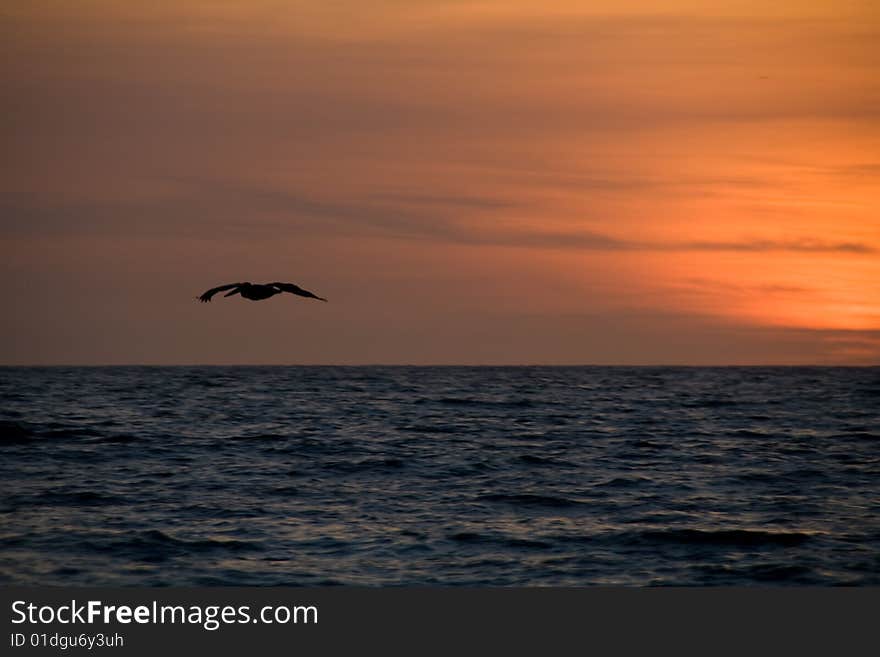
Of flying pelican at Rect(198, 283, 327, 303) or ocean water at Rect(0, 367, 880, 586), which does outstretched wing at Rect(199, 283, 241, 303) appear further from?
ocean water at Rect(0, 367, 880, 586)

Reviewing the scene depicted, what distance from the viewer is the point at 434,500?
1125 inches

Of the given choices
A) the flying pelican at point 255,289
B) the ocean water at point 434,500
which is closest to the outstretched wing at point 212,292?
the flying pelican at point 255,289

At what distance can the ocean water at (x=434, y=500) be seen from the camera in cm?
2161

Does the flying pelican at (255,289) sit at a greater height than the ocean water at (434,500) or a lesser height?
greater

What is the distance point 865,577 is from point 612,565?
4.34 m

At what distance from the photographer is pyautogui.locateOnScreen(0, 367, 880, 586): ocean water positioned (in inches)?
851

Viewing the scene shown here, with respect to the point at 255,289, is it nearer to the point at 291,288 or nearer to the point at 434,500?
the point at 291,288

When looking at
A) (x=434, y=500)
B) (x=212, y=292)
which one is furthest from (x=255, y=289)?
(x=434, y=500)

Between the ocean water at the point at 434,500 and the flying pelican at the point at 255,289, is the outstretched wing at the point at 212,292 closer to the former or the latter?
the flying pelican at the point at 255,289

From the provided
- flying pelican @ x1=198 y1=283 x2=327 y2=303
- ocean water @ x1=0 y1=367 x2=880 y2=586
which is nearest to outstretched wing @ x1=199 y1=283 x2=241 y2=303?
flying pelican @ x1=198 y1=283 x2=327 y2=303

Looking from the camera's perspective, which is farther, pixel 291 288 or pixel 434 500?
pixel 434 500

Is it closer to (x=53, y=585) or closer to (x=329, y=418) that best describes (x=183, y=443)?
(x=329, y=418)

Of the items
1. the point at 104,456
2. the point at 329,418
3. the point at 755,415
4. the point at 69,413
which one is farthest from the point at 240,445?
the point at 755,415

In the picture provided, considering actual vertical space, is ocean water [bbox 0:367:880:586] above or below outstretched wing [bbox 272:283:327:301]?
below
